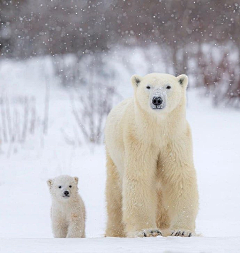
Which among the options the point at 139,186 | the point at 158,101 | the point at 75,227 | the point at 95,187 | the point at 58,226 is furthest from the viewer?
the point at 95,187

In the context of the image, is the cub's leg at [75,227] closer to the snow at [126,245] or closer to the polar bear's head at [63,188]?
the polar bear's head at [63,188]

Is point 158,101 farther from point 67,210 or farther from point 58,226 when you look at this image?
point 58,226

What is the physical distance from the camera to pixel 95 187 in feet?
21.4

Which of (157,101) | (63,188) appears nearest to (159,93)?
(157,101)

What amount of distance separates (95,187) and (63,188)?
7.54ft

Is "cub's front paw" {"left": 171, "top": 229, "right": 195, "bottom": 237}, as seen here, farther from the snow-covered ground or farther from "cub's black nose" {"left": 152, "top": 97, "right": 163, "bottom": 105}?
"cub's black nose" {"left": 152, "top": 97, "right": 163, "bottom": 105}

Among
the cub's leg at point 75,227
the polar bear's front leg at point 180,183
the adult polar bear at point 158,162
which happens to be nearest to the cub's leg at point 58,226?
the cub's leg at point 75,227

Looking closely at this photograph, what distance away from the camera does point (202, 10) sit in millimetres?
13117

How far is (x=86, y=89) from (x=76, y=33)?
2.19 metres

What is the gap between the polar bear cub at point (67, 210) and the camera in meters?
4.18

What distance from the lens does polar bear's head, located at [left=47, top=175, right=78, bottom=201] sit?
4.17 meters

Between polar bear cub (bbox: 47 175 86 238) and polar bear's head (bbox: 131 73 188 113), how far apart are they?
98 cm

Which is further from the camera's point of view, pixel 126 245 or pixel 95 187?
pixel 95 187

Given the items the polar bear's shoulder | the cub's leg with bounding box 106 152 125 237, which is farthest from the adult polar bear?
the cub's leg with bounding box 106 152 125 237
